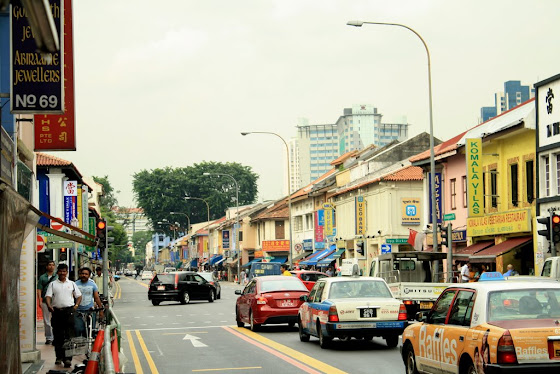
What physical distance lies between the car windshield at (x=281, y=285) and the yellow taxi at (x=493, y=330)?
40.9 ft

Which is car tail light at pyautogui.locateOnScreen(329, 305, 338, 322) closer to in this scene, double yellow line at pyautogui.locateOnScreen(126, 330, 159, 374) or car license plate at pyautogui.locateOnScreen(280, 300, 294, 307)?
double yellow line at pyautogui.locateOnScreen(126, 330, 159, 374)

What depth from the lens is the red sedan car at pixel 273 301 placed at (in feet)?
81.3

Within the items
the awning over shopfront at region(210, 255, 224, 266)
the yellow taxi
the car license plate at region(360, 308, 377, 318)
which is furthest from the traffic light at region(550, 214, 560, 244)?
the awning over shopfront at region(210, 255, 224, 266)

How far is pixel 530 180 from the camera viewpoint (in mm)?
37062

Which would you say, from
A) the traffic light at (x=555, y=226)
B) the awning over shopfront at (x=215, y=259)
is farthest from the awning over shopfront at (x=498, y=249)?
the awning over shopfront at (x=215, y=259)

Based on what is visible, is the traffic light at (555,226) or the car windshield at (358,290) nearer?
the car windshield at (358,290)

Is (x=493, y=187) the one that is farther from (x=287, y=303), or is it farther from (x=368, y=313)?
(x=368, y=313)

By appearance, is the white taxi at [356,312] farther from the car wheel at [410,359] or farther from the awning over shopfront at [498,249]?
the awning over shopfront at [498,249]

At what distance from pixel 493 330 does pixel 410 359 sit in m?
3.26

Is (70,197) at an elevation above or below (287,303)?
above

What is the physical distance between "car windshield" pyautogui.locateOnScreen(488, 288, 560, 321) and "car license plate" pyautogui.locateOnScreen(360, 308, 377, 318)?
25.9 ft

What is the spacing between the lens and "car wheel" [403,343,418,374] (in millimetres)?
13266

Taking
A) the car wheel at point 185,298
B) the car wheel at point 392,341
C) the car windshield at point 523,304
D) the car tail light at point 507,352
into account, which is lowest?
the car wheel at point 185,298

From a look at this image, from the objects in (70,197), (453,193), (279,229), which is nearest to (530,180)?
(453,193)
